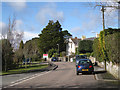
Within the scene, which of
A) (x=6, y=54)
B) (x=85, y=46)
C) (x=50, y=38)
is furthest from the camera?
→ (x=50, y=38)

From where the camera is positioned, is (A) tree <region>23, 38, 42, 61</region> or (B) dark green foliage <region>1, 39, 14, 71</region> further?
(A) tree <region>23, 38, 42, 61</region>

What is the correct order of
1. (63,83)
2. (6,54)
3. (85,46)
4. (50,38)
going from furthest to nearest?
(50,38) → (85,46) → (6,54) → (63,83)

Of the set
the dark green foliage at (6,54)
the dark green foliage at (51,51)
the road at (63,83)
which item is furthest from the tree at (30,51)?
the road at (63,83)

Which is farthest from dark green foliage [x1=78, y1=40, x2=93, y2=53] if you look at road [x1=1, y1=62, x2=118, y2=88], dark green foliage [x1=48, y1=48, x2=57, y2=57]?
road [x1=1, y1=62, x2=118, y2=88]

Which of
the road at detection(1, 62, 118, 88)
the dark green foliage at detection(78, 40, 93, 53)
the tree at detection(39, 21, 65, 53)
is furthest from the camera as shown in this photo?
the tree at detection(39, 21, 65, 53)

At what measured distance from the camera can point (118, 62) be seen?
14461 millimetres

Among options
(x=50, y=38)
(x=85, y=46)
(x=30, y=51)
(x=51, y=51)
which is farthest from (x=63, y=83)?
(x=50, y=38)

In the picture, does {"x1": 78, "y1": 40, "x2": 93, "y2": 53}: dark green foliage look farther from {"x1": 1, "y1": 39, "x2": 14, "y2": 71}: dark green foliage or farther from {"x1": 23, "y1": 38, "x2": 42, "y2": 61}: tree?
{"x1": 1, "y1": 39, "x2": 14, "y2": 71}: dark green foliage

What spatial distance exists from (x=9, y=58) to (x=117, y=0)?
18880mm

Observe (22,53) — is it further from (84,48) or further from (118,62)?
(84,48)

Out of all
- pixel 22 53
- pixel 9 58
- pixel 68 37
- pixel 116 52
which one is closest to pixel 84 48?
pixel 68 37

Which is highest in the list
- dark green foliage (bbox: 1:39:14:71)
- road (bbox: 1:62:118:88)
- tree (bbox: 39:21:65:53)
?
tree (bbox: 39:21:65:53)

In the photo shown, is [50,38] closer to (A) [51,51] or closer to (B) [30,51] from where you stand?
(A) [51,51]

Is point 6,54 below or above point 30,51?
below
